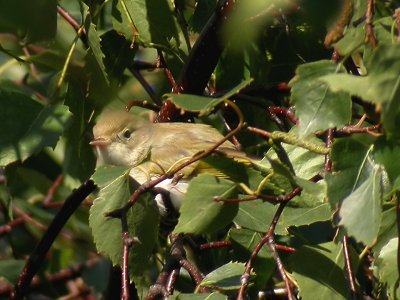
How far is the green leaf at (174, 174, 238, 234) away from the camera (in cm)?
177

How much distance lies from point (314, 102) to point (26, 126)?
39.4 inches

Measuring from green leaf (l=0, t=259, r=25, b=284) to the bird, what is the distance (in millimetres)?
430

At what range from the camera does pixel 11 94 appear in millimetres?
2518

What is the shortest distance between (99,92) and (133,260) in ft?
1.60

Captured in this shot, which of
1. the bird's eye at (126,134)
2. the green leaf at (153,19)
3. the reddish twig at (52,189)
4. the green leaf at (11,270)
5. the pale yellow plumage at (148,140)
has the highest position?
the green leaf at (153,19)

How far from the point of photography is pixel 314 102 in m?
1.72

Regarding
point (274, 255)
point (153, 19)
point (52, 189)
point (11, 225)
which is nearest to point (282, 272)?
point (274, 255)

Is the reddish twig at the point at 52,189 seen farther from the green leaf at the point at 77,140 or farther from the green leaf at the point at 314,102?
the green leaf at the point at 314,102

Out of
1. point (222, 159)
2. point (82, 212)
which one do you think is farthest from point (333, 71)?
point (82, 212)

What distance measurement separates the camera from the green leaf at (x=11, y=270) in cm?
293

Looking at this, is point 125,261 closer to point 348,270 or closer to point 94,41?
point 348,270

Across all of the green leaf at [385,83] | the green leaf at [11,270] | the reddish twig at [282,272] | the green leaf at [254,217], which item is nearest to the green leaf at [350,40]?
the green leaf at [385,83]

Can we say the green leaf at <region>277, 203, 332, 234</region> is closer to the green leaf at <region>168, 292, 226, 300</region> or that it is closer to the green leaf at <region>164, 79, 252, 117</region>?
the green leaf at <region>168, 292, 226, 300</region>

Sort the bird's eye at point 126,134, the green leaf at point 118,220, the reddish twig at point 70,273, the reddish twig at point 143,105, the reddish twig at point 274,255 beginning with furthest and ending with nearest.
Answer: the reddish twig at point 70,273 → the bird's eye at point 126,134 → the reddish twig at point 143,105 → the green leaf at point 118,220 → the reddish twig at point 274,255
